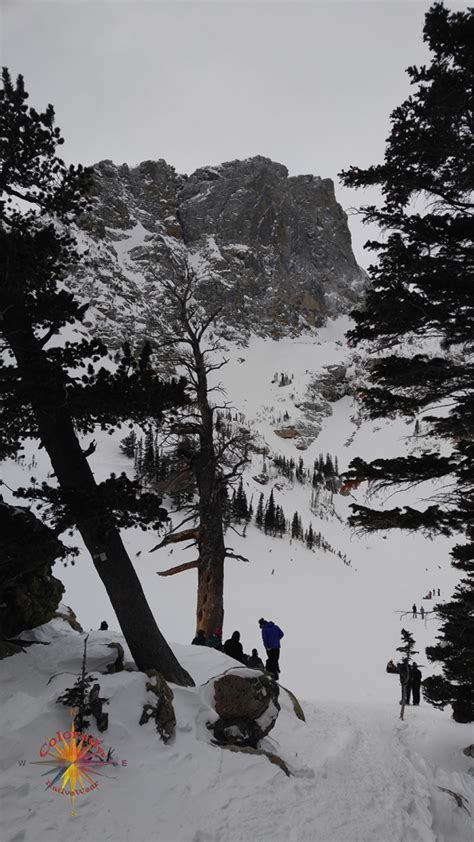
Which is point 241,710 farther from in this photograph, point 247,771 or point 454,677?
point 454,677

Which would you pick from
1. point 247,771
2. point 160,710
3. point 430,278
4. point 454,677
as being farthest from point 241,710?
point 454,677

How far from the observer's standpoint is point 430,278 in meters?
5.60

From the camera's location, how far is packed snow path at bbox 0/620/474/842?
3.87 meters

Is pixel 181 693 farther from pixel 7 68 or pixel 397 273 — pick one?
pixel 7 68

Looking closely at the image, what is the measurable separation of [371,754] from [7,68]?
12210 millimetres

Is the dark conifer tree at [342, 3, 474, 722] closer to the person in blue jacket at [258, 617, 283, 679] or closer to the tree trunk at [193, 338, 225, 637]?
the tree trunk at [193, 338, 225, 637]

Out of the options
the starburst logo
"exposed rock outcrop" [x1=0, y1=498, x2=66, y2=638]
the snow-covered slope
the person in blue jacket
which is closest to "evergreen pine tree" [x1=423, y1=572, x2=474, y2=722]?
the snow-covered slope

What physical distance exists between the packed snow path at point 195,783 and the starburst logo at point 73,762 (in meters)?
0.08

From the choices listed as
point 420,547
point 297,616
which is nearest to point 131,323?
point 420,547

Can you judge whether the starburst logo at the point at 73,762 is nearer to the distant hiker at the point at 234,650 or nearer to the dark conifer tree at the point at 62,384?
the dark conifer tree at the point at 62,384

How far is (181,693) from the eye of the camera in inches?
234

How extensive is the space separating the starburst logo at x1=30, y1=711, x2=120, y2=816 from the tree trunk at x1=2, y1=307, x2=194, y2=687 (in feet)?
5.63

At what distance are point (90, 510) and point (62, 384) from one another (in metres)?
1.72

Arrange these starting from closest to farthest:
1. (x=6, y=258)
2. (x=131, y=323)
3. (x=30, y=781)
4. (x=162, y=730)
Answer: (x=30, y=781) < (x=6, y=258) < (x=162, y=730) < (x=131, y=323)
